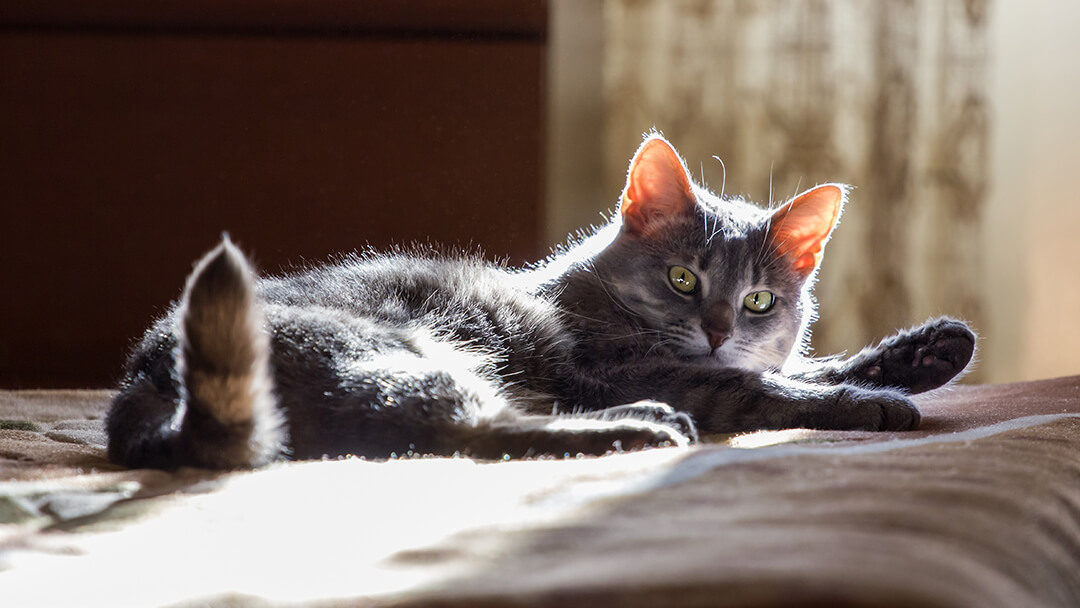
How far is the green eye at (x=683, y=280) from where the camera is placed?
5.44 ft

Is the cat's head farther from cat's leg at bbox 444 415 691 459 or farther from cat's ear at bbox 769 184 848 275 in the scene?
cat's leg at bbox 444 415 691 459

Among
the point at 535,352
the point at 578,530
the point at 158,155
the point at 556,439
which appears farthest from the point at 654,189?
the point at 158,155

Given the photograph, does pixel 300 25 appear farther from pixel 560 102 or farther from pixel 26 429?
pixel 26 429

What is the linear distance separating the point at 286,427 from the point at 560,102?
248 cm

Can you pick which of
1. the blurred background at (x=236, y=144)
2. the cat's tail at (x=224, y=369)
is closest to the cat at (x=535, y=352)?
the cat's tail at (x=224, y=369)

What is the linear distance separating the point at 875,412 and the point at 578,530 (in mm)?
769

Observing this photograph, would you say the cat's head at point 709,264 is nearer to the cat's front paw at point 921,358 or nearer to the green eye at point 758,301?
the green eye at point 758,301

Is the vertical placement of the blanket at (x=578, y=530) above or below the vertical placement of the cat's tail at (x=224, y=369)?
below

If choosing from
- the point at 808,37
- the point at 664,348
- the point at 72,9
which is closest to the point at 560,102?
the point at 808,37

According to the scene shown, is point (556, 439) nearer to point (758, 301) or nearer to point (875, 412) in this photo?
point (875, 412)

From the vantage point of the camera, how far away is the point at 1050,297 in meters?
3.56

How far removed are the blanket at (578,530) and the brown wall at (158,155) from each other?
1.89 meters

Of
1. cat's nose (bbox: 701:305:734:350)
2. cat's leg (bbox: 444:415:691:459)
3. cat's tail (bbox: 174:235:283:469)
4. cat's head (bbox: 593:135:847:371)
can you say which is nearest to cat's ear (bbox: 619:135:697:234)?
cat's head (bbox: 593:135:847:371)

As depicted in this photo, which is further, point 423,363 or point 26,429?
point 26,429
